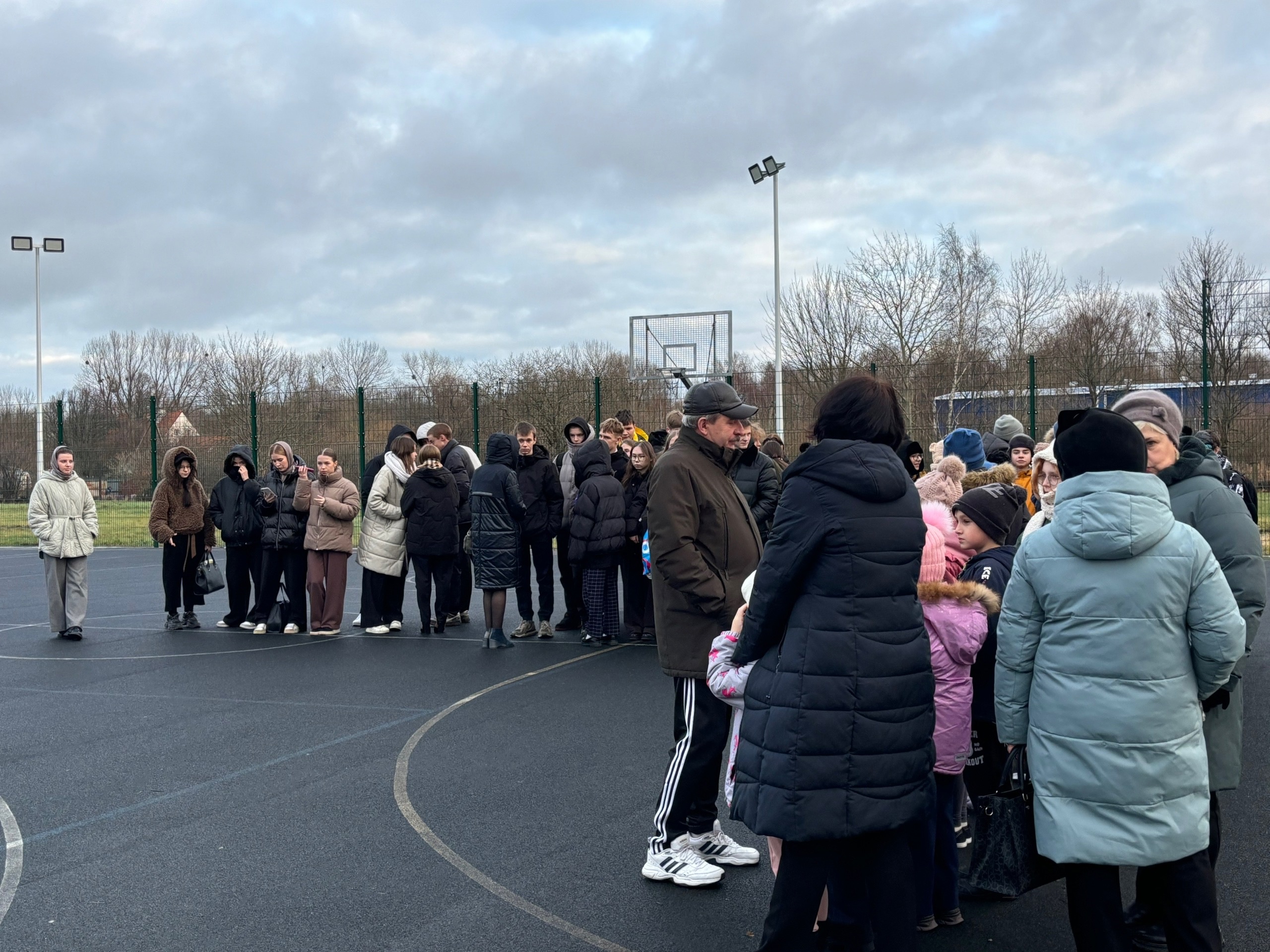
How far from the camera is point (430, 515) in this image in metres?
11.0

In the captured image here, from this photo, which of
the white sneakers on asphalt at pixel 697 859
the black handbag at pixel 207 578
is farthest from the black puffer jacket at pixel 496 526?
the white sneakers on asphalt at pixel 697 859

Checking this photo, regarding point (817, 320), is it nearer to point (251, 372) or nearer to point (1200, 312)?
point (1200, 312)

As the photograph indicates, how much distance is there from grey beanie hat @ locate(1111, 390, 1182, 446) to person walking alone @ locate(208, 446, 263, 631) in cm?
929

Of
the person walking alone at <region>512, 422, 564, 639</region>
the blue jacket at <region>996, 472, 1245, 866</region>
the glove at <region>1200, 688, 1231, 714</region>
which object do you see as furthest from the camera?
the person walking alone at <region>512, 422, 564, 639</region>

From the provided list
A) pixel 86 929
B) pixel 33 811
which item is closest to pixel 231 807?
pixel 33 811

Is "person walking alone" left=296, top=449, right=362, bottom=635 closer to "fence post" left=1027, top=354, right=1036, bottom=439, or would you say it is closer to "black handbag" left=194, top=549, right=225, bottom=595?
"black handbag" left=194, top=549, right=225, bottom=595

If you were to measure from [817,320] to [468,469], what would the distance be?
17223mm

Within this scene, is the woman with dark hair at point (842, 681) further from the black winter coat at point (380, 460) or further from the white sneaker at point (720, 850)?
the black winter coat at point (380, 460)

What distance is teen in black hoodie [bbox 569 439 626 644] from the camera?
10.5 metres

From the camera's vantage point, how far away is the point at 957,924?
4.27m

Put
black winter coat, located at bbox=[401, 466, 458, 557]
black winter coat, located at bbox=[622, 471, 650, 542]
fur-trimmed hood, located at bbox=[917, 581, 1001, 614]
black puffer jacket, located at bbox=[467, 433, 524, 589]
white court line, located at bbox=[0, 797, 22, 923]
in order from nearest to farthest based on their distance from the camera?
fur-trimmed hood, located at bbox=[917, 581, 1001, 614] < white court line, located at bbox=[0, 797, 22, 923] < black puffer jacket, located at bbox=[467, 433, 524, 589] < black winter coat, located at bbox=[622, 471, 650, 542] < black winter coat, located at bbox=[401, 466, 458, 557]

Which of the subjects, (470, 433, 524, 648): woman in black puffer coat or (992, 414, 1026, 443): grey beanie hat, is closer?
(470, 433, 524, 648): woman in black puffer coat

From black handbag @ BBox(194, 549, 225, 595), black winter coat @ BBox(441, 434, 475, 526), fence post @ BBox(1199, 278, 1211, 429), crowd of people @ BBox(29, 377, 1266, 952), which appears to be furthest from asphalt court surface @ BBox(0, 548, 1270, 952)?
fence post @ BBox(1199, 278, 1211, 429)

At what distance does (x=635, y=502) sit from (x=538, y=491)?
1183 millimetres
